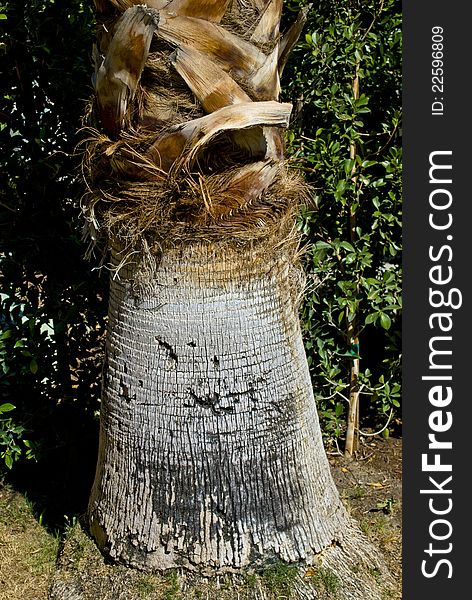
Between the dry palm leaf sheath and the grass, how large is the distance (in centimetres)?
82

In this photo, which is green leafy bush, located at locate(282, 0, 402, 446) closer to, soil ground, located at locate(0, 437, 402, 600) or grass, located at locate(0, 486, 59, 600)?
soil ground, located at locate(0, 437, 402, 600)

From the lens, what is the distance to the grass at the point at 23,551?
368 cm

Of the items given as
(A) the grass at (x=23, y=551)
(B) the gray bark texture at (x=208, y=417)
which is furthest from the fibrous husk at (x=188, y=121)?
(A) the grass at (x=23, y=551)

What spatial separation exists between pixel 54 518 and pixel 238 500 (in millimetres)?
1683

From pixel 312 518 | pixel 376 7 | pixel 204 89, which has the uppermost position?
pixel 376 7

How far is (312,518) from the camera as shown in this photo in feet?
10.0

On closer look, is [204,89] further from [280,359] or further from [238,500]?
[238,500]

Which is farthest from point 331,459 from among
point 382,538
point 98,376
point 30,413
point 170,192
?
point 170,192

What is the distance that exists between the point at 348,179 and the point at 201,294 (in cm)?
164

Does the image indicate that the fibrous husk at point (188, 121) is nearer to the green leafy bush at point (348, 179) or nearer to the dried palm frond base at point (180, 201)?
the dried palm frond base at point (180, 201)

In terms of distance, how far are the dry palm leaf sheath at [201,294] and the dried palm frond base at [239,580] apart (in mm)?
34

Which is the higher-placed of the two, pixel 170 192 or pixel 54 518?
pixel 170 192

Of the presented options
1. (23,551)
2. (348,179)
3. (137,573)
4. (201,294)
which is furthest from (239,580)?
(348,179)

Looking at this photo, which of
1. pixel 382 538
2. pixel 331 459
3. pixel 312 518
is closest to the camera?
pixel 312 518
